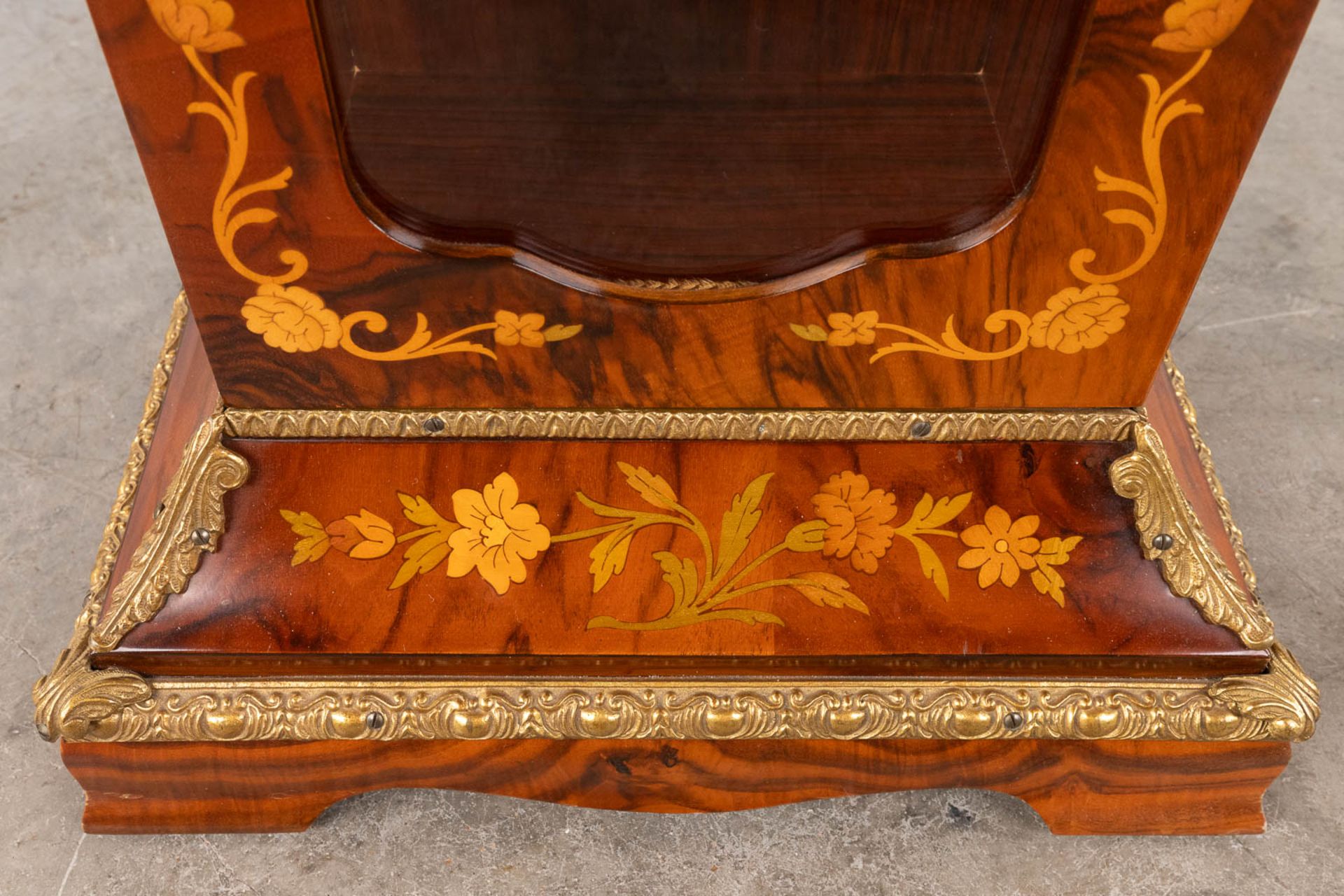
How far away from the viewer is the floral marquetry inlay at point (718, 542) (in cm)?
106

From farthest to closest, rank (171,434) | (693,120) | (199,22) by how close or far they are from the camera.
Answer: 1. (171,434)
2. (693,120)
3. (199,22)

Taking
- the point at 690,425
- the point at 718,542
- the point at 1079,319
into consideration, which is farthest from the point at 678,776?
the point at 1079,319

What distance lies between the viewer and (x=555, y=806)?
123cm

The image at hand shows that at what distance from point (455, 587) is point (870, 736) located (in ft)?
1.30

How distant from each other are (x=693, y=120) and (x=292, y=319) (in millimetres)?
372

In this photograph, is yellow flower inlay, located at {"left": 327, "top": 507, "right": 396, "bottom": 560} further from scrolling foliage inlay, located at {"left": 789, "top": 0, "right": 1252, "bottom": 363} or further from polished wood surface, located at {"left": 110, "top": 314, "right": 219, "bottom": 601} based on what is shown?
scrolling foliage inlay, located at {"left": 789, "top": 0, "right": 1252, "bottom": 363}

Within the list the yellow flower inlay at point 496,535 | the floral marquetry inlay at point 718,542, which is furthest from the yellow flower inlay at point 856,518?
the yellow flower inlay at point 496,535

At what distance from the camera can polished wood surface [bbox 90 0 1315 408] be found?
32.6 inches

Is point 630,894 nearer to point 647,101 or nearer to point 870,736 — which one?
point 870,736

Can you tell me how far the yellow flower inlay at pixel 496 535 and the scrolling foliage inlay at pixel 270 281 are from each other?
0.45 ft

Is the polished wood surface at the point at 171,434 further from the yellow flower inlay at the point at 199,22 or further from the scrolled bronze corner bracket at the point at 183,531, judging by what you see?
the yellow flower inlay at the point at 199,22

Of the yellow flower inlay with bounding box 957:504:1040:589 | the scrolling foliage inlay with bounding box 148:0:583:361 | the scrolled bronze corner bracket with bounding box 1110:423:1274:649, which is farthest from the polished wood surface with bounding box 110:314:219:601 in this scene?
the scrolled bronze corner bracket with bounding box 1110:423:1274:649

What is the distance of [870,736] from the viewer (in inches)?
41.9

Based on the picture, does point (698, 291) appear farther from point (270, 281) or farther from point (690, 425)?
point (270, 281)
